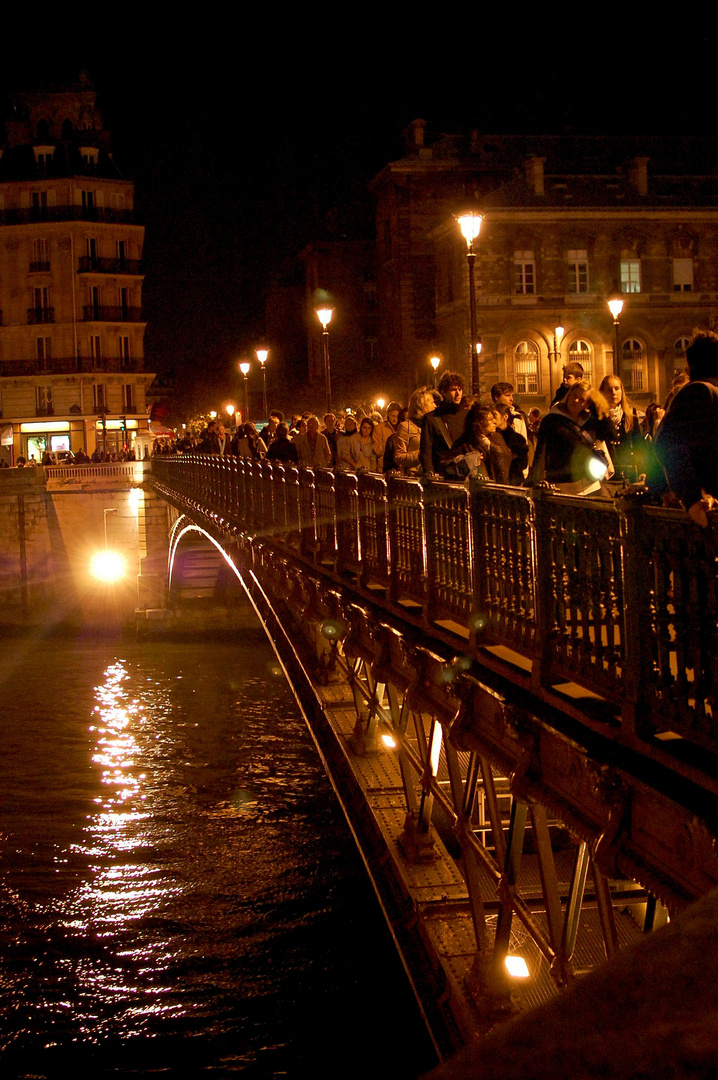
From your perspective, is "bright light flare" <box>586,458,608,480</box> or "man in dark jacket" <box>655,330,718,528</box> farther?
"bright light flare" <box>586,458,608,480</box>

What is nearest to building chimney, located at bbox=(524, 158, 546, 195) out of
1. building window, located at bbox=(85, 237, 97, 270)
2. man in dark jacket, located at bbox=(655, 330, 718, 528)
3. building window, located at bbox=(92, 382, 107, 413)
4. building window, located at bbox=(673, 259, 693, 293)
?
building window, located at bbox=(673, 259, 693, 293)

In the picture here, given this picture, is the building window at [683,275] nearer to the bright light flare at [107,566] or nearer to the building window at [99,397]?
the bright light flare at [107,566]

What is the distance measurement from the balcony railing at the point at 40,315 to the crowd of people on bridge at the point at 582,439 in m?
55.4

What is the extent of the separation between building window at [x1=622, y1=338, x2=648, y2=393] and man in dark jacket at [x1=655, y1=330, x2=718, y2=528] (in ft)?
149

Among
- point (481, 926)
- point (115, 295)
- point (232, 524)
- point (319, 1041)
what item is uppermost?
point (115, 295)

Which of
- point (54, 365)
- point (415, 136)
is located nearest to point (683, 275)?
point (415, 136)

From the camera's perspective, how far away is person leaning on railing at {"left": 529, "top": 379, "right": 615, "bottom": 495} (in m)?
6.68

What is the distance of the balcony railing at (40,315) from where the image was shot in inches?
2530

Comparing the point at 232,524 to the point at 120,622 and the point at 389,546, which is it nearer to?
the point at 389,546

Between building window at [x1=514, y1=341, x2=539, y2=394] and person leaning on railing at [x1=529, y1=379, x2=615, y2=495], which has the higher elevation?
building window at [x1=514, y1=341, x2=539, y2=394]

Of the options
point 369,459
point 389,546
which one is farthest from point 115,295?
point 389,546

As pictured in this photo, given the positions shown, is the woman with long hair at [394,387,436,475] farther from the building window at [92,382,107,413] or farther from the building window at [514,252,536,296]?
the building window at [92,382,107,413]

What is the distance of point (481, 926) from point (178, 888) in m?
11.0

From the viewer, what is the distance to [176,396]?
102 m
